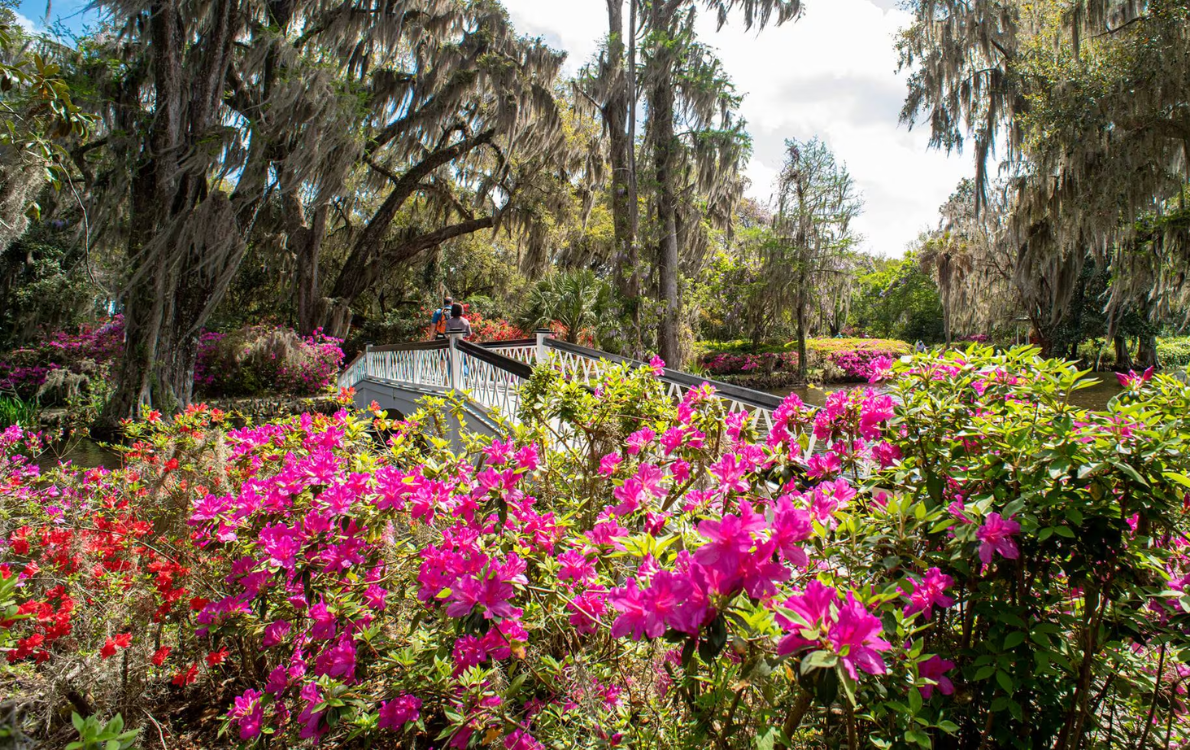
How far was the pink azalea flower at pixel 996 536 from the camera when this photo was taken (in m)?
1.25

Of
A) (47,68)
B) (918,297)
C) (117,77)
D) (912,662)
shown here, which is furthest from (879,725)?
(918,297)

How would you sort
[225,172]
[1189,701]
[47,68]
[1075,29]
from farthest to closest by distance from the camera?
[1075,29] < [225,172] < [47,68] < [1189,701]

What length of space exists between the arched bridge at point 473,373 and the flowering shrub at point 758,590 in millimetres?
1852

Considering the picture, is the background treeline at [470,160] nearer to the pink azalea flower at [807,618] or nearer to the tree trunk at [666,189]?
the tree trunk at [666,189]

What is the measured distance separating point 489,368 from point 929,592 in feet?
22.5

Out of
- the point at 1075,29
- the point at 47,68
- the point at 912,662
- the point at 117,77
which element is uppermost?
the point at 1075,29

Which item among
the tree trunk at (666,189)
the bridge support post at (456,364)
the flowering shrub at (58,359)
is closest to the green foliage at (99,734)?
the bridge support post at (456,364)

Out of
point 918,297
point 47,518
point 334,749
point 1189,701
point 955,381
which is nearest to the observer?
point 1189,701

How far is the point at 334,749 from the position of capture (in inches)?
80.0

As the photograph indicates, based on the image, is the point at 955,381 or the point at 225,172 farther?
the point at 225,172

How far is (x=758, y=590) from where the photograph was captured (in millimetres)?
1006

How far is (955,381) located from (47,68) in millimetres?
3491

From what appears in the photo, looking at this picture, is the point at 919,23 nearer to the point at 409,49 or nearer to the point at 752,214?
the point at 409,49

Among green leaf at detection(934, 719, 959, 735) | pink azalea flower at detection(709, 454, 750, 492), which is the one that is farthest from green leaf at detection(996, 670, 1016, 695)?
pink azalea flower at detection(709, 454, 750, 492)
